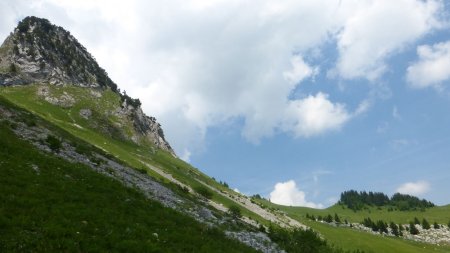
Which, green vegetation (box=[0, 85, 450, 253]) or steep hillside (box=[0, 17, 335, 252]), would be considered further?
green vegetation (box=[0, 85, 450, 253])

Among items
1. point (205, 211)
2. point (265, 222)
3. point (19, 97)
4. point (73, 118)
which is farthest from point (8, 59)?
point (205, 211)

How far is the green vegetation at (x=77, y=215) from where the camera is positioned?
23109 millimetres

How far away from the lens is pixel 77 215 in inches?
1078

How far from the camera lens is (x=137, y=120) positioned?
15438cm

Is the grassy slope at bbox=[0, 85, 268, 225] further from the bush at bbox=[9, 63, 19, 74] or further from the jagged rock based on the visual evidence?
the bush at bbox=[9, 63, 19, 74]

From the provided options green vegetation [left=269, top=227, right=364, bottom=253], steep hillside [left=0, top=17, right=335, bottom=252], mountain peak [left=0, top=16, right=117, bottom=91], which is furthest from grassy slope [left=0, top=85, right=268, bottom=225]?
green vegetation [left=269, top=227, right=364, bottom=253]

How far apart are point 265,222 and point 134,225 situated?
198ft

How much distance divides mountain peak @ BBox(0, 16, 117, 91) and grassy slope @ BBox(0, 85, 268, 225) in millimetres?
10385

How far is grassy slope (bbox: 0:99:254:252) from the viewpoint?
75.8 feet

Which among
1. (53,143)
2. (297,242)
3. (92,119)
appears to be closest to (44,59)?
(92,119)

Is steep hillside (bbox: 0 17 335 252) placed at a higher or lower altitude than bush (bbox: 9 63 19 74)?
lower

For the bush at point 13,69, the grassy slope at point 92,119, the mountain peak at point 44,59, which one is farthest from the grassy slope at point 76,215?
the mountain peak at point 44,59

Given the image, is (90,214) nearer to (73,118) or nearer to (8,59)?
(73,118)

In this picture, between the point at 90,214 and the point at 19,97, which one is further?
the point at 19,97
